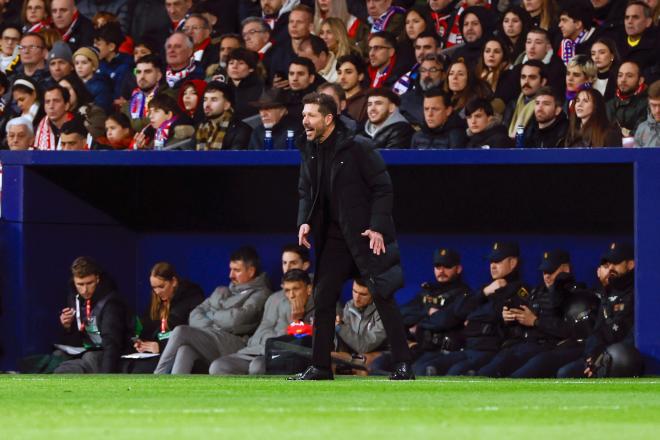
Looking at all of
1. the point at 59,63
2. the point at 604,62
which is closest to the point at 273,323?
the point at 604,62

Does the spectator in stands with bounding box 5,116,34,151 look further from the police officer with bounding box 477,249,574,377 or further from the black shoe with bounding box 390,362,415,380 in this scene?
the black shoe with bounding box 390,362,415,380

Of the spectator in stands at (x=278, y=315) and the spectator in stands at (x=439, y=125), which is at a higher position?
the spectator in stands at (x=439, y=125)

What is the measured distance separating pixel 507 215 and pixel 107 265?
151 inches

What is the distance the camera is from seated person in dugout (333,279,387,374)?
42.3 feet

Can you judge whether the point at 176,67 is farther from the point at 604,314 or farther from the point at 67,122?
the point at 604,314

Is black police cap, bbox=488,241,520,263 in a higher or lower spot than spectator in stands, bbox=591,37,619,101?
lower

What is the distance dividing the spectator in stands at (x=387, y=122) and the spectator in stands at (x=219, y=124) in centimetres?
132

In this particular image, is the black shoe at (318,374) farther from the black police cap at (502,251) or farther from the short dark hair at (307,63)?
the short dark hair at (307,63)

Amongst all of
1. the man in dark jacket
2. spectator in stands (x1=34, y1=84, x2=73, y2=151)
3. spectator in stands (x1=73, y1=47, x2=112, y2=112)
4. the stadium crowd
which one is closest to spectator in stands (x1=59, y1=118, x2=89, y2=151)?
the stadium crowd

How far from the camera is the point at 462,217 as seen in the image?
14320 mm

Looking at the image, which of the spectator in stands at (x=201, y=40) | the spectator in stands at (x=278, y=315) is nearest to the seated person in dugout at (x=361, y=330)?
the spectator in stands at (x=278, y=315)

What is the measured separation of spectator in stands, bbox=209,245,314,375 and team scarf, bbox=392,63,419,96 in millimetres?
2181

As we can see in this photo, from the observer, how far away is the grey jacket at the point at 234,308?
13.5m

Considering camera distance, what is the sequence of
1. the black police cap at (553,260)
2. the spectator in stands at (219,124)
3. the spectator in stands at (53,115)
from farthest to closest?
the spectator in stands at (53,115)
the spectator in stands at (219,124)
the black police cap at (553,260)
